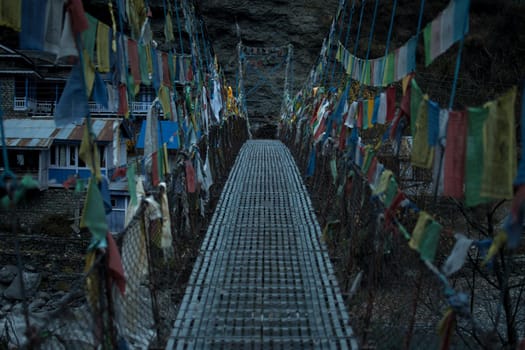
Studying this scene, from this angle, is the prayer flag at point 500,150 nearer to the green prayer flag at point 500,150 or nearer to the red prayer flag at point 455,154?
the green prayer flag at point 500,150

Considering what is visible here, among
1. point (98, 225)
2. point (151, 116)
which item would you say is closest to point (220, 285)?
point (151, 116)

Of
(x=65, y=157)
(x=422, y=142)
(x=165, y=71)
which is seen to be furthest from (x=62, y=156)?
(x=422, y=142)

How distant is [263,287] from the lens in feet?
12.9

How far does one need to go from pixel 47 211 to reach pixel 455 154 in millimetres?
16258

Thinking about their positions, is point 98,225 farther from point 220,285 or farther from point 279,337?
point 220,285

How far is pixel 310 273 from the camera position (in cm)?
420

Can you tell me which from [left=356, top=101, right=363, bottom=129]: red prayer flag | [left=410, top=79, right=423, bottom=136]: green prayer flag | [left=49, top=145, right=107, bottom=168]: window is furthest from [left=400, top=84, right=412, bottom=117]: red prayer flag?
[left=49, top=145, right=107, bottom=168]: window

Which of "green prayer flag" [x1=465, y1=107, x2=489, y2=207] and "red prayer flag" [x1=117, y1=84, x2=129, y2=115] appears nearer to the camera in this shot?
"green prayer flag" [x1=465, y1=107, x2=489, y2=207]

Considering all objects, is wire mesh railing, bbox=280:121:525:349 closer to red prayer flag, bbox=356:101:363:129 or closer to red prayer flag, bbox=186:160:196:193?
red prayer flag, bbox=356:101:363:129

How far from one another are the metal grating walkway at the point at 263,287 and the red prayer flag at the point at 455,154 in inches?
46.8

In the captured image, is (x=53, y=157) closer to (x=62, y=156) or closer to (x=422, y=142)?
(x=62, y=156)

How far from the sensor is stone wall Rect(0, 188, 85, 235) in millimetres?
16094

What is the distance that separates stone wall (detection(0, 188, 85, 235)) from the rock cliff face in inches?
481

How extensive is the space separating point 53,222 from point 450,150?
51.5 feet
